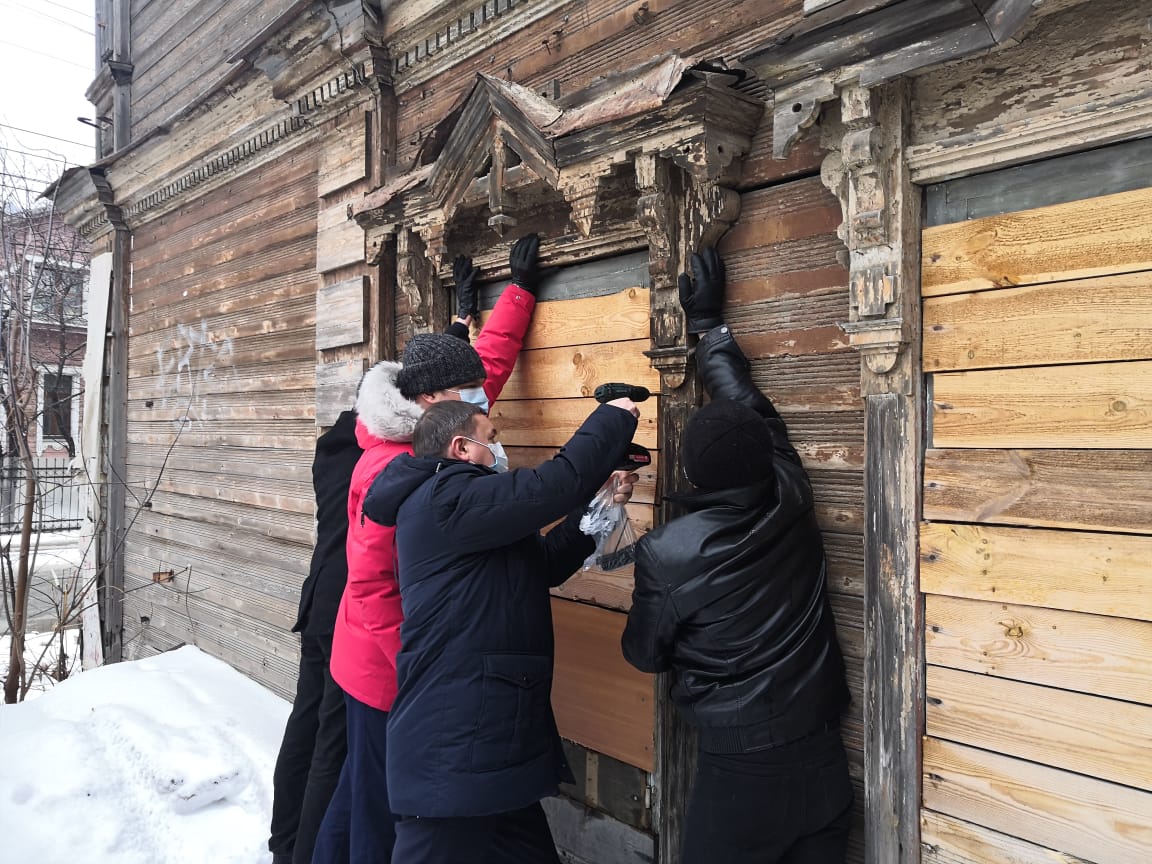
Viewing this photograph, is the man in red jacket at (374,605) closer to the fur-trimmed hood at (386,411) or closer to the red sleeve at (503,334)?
the fur-trimmed hood at (386,411)

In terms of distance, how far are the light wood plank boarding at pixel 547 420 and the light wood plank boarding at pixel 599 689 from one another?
725mm

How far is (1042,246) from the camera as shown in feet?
6.45

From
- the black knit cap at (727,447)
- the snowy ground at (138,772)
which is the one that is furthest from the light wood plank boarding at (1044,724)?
the snowy ground at (138,772)

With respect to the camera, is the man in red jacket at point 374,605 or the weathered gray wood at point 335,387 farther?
the weathered gray wood at point 335,387

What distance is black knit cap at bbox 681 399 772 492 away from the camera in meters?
2.14

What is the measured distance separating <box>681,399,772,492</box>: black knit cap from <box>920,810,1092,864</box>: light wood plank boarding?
110 centimetres

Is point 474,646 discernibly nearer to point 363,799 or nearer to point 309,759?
point 363,799

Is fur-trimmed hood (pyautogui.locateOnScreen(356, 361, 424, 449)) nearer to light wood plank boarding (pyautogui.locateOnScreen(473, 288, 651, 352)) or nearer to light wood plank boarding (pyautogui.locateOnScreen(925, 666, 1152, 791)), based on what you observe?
light wood plank boarding (pyautogui.locateOnScreen(473, 288, 651, 352))

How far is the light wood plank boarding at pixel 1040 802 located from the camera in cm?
184

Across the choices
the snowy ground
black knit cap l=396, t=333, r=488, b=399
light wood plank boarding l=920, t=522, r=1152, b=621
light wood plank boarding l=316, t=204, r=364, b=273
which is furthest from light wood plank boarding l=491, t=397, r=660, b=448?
the snowy ground

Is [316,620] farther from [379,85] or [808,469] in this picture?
[379,85]

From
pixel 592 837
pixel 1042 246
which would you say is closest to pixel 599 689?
pixel 592 837

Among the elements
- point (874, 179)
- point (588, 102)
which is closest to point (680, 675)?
point (874, 179)

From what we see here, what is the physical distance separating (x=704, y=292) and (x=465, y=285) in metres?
1.44
